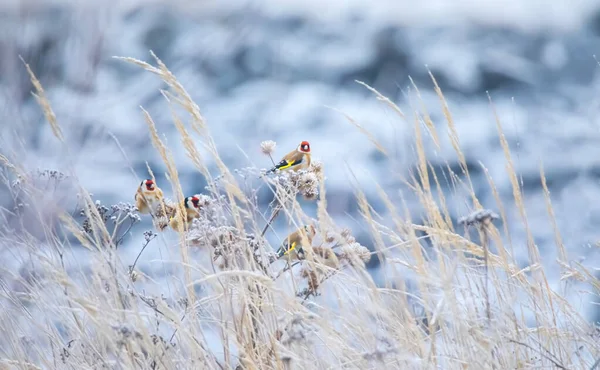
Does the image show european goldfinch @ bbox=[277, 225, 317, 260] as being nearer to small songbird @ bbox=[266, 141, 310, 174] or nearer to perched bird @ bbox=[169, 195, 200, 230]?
perched bird @ bbox=[169, 195, 200, 230]

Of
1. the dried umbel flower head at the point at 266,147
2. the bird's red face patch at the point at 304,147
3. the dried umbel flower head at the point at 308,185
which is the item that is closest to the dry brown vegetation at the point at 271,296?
the dried umbel flower head at the point at 308,185

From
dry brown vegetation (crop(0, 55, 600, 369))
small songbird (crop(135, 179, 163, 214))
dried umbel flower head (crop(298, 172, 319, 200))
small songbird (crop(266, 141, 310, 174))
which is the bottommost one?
dry brown vegetation (crop(0, 55, 600, 369))

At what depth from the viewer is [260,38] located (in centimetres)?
241

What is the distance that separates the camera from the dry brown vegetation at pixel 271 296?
1009 millimetres

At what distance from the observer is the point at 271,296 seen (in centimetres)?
115

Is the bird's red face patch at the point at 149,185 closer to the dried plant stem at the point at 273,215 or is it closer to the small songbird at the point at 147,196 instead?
the small songbird at the point at 147,196

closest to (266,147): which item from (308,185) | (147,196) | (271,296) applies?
(308,185)

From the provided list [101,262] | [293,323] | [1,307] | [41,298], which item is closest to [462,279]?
[293,323]

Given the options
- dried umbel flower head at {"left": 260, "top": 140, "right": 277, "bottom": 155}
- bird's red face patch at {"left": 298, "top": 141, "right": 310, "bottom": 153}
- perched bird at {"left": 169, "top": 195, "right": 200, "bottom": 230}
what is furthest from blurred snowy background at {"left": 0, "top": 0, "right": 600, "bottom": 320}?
perched bird at {"left": 169, "top": 195, "right": 200, "bottom": 230}

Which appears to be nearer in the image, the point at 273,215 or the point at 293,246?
the point at 293,246

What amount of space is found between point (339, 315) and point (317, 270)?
0.33 ft

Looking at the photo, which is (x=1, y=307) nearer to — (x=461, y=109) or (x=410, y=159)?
(x=410, y=159)

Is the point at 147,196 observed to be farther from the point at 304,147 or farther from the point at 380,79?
the point at 380,79

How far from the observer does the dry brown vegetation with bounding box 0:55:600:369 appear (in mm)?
1009
